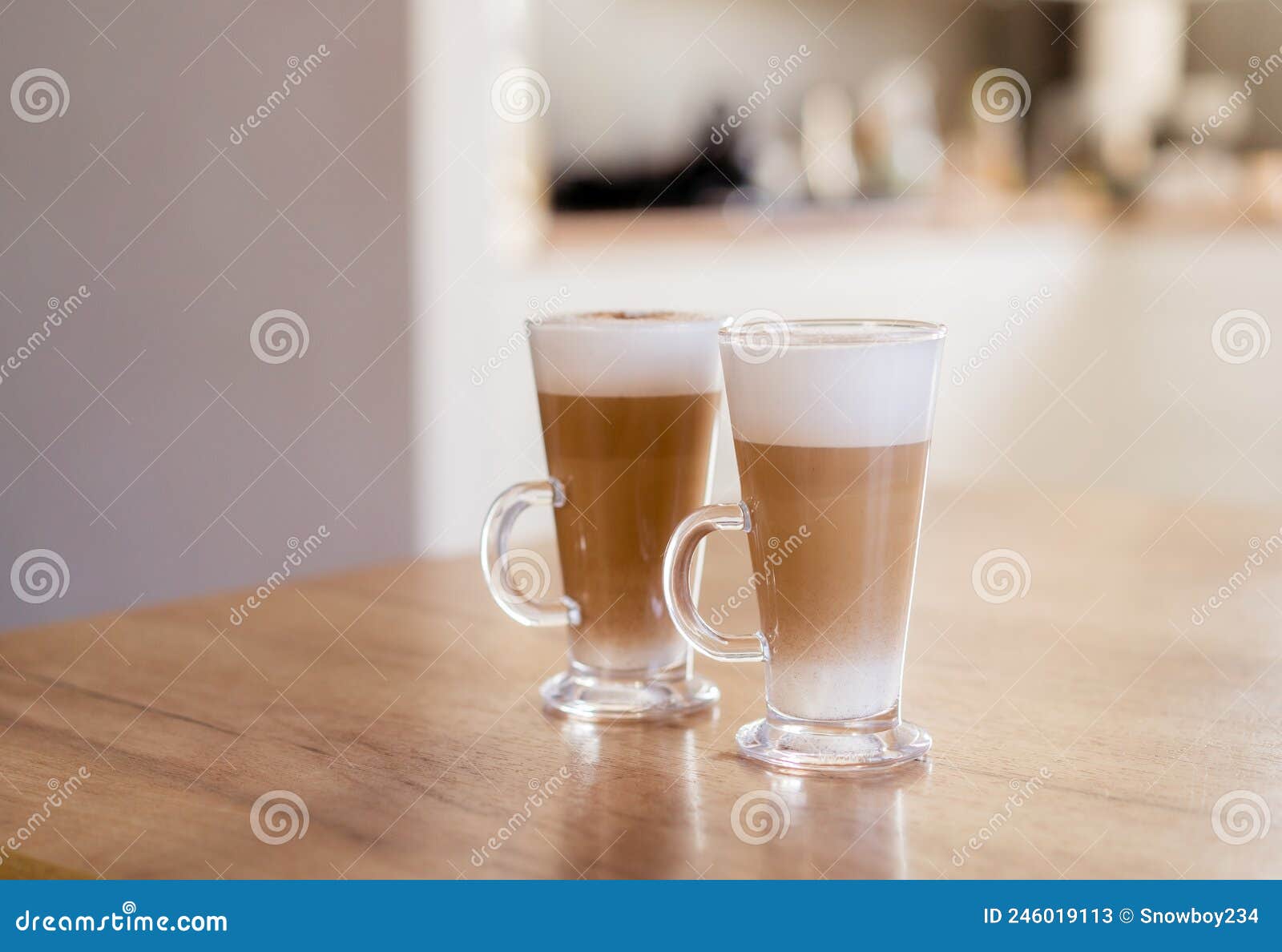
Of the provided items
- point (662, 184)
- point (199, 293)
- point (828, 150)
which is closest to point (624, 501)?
point (199, 293)

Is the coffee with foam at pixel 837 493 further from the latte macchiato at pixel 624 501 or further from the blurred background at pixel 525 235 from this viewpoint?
the blurred background at pixel 525 235

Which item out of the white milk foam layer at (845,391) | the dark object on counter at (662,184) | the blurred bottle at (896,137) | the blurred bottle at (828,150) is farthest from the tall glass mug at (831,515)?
the blurred bottle at (896,137)

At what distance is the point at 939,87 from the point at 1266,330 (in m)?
1.34

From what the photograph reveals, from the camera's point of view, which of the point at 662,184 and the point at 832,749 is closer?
the point at 832,749

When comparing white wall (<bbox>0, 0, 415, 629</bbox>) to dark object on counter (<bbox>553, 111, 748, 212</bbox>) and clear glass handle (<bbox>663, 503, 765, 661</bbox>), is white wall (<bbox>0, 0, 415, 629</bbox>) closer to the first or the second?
dark object on counter (<bbox>553, 111, 748, 212</bbox>)

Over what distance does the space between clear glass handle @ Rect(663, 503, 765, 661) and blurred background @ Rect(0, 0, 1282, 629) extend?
3.05ft

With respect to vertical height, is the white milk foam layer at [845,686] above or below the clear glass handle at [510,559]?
below

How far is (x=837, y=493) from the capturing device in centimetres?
80

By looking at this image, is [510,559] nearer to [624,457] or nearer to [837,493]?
[624,457]

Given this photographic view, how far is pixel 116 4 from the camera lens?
7.97 feet

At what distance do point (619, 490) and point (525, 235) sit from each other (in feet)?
7.49

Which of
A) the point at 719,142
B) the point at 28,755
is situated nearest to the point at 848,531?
the point at 28,755

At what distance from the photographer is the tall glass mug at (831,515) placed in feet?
2.60

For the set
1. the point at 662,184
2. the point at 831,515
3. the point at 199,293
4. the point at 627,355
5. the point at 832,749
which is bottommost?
the point at 832,749
